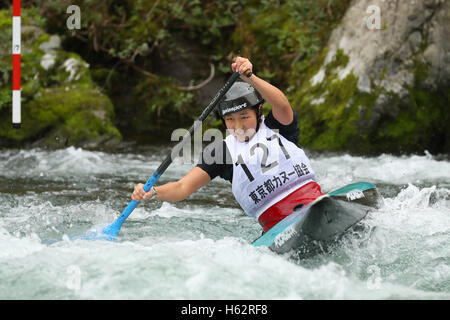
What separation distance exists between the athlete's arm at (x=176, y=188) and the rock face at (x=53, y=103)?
17.2ft

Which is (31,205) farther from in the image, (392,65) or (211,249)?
(392,65)

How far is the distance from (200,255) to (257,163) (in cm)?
70

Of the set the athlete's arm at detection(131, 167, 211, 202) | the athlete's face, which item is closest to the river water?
the athlete's arm at detection(131, 167, 211, 202)

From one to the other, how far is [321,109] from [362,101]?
592mm

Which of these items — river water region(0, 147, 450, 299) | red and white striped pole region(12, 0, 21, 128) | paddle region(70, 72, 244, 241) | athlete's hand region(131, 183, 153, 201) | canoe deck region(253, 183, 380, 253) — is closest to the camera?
river water region(0, 147, 450, 299)

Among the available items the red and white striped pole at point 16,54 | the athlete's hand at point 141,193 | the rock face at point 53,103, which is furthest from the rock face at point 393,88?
the athlete's hand at point 141,193

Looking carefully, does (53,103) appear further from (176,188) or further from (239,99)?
(239,99)

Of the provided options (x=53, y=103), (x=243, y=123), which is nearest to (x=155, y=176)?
(x=243, y=123)

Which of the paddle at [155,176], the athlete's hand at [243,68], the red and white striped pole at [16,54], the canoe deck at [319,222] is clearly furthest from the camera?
the red and white striped pole at [16,54]

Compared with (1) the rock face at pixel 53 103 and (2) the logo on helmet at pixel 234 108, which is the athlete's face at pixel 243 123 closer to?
(2) the logo on helmet at pixel 234 108

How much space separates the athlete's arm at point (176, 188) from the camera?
383cm

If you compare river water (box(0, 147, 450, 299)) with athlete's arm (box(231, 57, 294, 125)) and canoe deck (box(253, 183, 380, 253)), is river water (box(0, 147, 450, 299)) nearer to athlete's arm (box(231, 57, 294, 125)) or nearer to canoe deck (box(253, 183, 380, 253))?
canoe deck (box(253, 183, 380, 253))

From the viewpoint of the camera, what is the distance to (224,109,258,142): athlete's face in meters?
3.88
